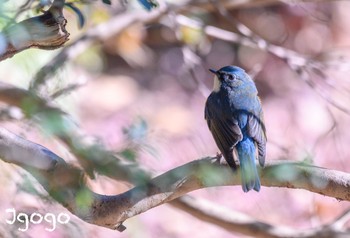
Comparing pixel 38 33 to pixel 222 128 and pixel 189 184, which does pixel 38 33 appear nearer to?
pixel 189 184

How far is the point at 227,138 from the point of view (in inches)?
122

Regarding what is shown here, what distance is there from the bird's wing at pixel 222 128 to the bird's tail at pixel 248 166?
0.04m

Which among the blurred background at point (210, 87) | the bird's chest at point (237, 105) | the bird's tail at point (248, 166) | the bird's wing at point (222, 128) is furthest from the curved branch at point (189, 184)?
the blurred background at point (210, 87)

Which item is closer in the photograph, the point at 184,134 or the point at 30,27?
the point at 30,27

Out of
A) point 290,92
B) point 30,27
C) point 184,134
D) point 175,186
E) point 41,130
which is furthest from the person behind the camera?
point 290,92

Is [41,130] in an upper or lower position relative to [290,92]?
upper

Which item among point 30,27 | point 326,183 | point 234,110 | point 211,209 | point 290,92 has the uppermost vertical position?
point 30,27

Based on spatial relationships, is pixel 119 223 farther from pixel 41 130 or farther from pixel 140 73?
pixel 140 73

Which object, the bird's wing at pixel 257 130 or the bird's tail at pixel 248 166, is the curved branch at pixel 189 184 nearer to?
the bird's tail at pixel 248 166

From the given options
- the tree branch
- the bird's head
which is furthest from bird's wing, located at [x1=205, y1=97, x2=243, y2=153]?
the tree branch

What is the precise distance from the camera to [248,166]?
2695 millimetres

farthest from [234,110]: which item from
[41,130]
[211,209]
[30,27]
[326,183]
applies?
[41,130]

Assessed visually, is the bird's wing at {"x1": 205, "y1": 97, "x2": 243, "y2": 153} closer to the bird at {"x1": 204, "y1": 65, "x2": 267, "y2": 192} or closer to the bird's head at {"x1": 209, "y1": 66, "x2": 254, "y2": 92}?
the bird at {"x1": 204, "y1": 65, "x2": 267, "y2": 192}

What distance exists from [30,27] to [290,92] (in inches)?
206
